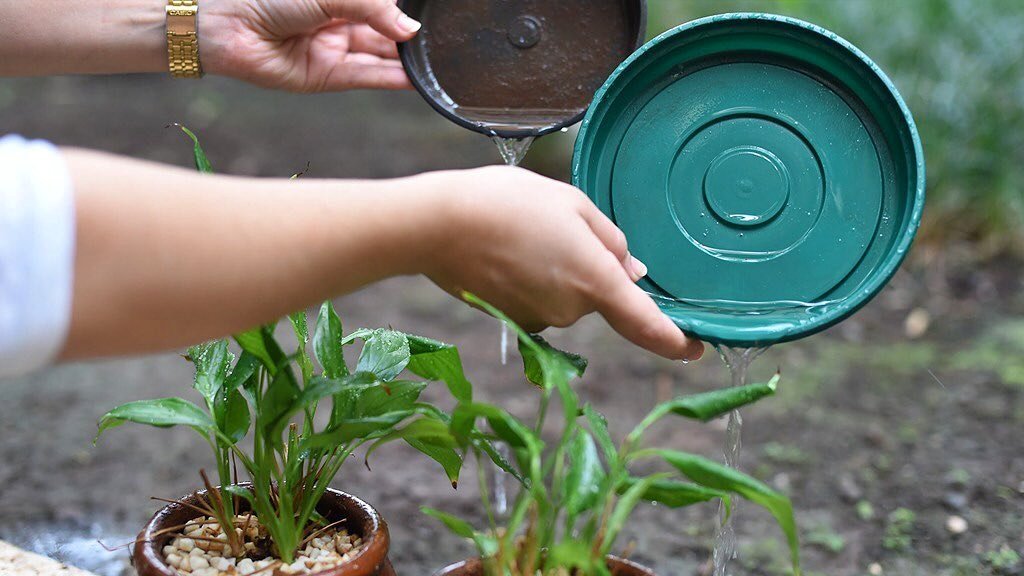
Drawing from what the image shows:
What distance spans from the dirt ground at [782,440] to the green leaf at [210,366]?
874 mm

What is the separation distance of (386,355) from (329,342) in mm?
79

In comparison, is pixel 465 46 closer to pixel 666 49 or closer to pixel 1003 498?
pixel 666 49

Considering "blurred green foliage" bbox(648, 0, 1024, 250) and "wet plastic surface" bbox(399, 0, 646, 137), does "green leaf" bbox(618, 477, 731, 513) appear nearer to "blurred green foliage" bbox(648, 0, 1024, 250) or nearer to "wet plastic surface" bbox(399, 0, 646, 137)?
"wet plastic surface" bbox(399, 0, 646, 137)

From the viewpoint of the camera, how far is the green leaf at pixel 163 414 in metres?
1.33

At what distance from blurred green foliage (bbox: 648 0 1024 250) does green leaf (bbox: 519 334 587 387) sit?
3.03m

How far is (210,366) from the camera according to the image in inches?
57.9

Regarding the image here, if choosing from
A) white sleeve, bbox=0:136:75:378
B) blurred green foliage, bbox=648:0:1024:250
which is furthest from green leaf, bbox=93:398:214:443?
blurred green foliage, bbox=648:0:1024:250

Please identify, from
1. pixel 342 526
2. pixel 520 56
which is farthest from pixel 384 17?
pixel 342 526

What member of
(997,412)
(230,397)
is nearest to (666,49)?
(230,397)

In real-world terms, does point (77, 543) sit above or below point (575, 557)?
below

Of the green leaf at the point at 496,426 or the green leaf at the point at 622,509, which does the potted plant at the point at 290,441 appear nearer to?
the green leaf at the point at 496,426

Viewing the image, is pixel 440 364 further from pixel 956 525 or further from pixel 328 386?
pixel 956 525

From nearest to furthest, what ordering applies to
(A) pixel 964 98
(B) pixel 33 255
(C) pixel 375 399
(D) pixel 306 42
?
(B) pixel 33 255, (C) pixel 375 399, (D) pixel 306 42, (A) pixel 964 98

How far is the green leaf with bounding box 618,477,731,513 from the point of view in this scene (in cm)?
119
